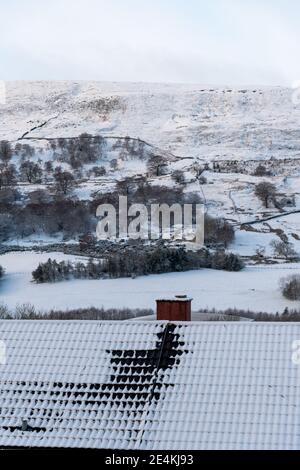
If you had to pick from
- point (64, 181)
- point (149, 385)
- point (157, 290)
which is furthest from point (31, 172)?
point (149, 385)

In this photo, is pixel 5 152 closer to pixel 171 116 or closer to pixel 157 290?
pixel 171 116

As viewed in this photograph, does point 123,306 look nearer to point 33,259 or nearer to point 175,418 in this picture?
point 33,259

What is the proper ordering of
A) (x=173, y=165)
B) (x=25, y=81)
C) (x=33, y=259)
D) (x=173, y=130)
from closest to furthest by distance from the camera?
(x=33, y=259) < (x=173, y=165) < (x=173, y=130) < (x=25, y=81)

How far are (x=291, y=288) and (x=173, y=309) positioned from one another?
77.5ft

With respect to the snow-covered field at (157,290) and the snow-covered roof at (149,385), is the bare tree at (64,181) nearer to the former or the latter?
the snow-covered field at (157,290)

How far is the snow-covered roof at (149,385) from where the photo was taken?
40.4 feet

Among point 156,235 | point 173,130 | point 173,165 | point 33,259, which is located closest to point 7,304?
point 33,259

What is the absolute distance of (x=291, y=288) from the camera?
128 ft

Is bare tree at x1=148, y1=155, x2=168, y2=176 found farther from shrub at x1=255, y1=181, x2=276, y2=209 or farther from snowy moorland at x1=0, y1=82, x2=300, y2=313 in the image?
shrub at x1=255, y1=181, x2=276, y2=209

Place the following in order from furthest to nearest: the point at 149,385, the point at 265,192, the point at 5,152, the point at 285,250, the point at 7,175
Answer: the point at 5,152 < the point at 7,175 < the point at 265,192 < the point at 285,250 < the point at 149,385

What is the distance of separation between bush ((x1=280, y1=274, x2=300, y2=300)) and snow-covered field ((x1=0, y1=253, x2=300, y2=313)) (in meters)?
0.33

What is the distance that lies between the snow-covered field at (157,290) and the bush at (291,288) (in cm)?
33
